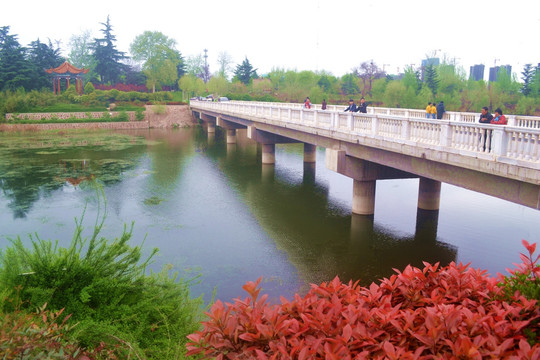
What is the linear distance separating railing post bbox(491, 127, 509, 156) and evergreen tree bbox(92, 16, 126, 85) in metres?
80.9

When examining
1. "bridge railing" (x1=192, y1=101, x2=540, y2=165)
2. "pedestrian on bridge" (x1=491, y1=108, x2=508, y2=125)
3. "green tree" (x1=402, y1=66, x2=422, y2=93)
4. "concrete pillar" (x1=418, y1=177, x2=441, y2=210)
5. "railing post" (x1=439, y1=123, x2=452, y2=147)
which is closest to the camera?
"bridge railing" (x1=192, y1=101, x2=540, y2=165)

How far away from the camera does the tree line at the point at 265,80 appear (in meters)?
56.8

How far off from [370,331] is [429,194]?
1500cm

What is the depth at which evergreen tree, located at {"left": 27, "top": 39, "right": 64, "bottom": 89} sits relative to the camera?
62.9 metres

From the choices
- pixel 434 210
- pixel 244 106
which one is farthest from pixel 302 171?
pixel 434 210

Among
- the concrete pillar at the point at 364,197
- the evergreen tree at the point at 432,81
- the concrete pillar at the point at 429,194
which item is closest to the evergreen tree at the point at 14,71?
the evergreen tree at the point at 432,81

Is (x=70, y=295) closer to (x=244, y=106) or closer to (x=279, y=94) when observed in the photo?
(x=244, y=106)

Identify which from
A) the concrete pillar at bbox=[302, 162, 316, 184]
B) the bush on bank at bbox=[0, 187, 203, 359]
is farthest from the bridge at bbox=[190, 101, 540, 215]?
the bush on bank at bbox=[0, 187, 203, 359]

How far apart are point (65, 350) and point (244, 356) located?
5.11ft

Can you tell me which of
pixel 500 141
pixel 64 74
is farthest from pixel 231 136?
pixel 64 74

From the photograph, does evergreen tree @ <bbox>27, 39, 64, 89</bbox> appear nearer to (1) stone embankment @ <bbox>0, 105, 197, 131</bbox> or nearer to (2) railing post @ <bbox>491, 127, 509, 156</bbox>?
(1) stone embankment @ <bbox>0, 105, 197, 131</bbox>

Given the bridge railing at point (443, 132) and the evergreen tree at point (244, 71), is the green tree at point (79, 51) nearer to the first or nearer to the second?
the evergreen tree at point (244, 71)

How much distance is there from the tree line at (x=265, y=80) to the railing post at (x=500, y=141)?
4537 centimetres

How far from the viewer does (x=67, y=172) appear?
2539cm
